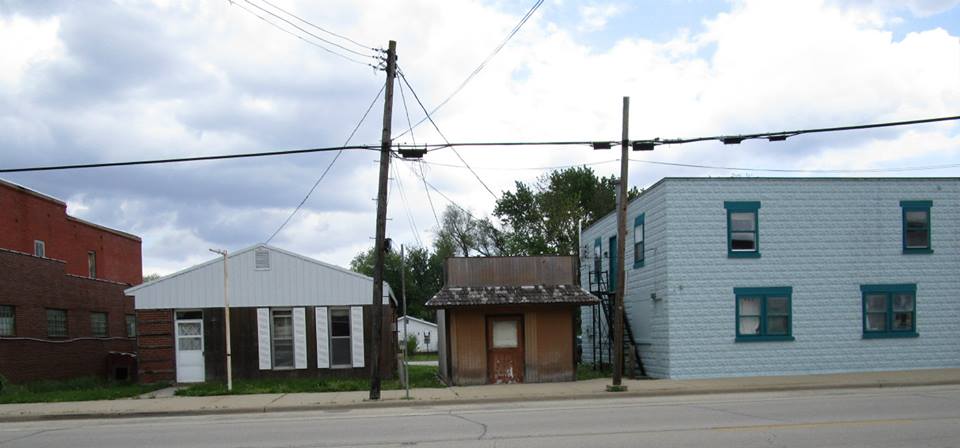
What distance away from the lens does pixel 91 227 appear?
37.0 m

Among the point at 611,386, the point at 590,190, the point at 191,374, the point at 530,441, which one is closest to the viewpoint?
the point at 530,441

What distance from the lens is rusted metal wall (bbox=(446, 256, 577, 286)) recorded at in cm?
2358

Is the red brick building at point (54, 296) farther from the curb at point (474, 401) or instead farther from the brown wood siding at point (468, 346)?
the brown wood siding at point (468, 346)

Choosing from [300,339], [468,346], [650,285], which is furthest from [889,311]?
[300,339]

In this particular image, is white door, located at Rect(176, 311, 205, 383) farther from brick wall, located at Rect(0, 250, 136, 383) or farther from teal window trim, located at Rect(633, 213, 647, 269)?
teal window trim, located at Rect(633, 213, 647, 269)

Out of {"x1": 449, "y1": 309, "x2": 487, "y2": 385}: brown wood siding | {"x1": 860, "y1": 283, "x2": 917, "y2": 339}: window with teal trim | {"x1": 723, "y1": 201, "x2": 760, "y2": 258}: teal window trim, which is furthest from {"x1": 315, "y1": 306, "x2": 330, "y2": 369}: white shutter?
{"x1": 860, "y1": 283, "x2": 917, "y2": 339}: window with teal trim

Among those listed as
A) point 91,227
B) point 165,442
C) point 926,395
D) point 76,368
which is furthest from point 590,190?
point 165,442

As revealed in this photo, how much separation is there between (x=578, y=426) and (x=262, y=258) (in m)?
14.9

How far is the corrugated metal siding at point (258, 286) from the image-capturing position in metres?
25.0

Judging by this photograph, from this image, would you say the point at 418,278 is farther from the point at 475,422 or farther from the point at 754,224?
the point at 475,422

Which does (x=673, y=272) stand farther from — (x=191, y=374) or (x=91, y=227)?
(x=91, y=227)

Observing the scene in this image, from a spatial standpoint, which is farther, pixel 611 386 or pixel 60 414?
pixel 611 386

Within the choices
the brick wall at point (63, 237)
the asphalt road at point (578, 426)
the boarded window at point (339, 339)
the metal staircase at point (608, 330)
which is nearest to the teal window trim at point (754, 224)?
the metal staircase at point (608, 330)

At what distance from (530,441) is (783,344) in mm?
14263
